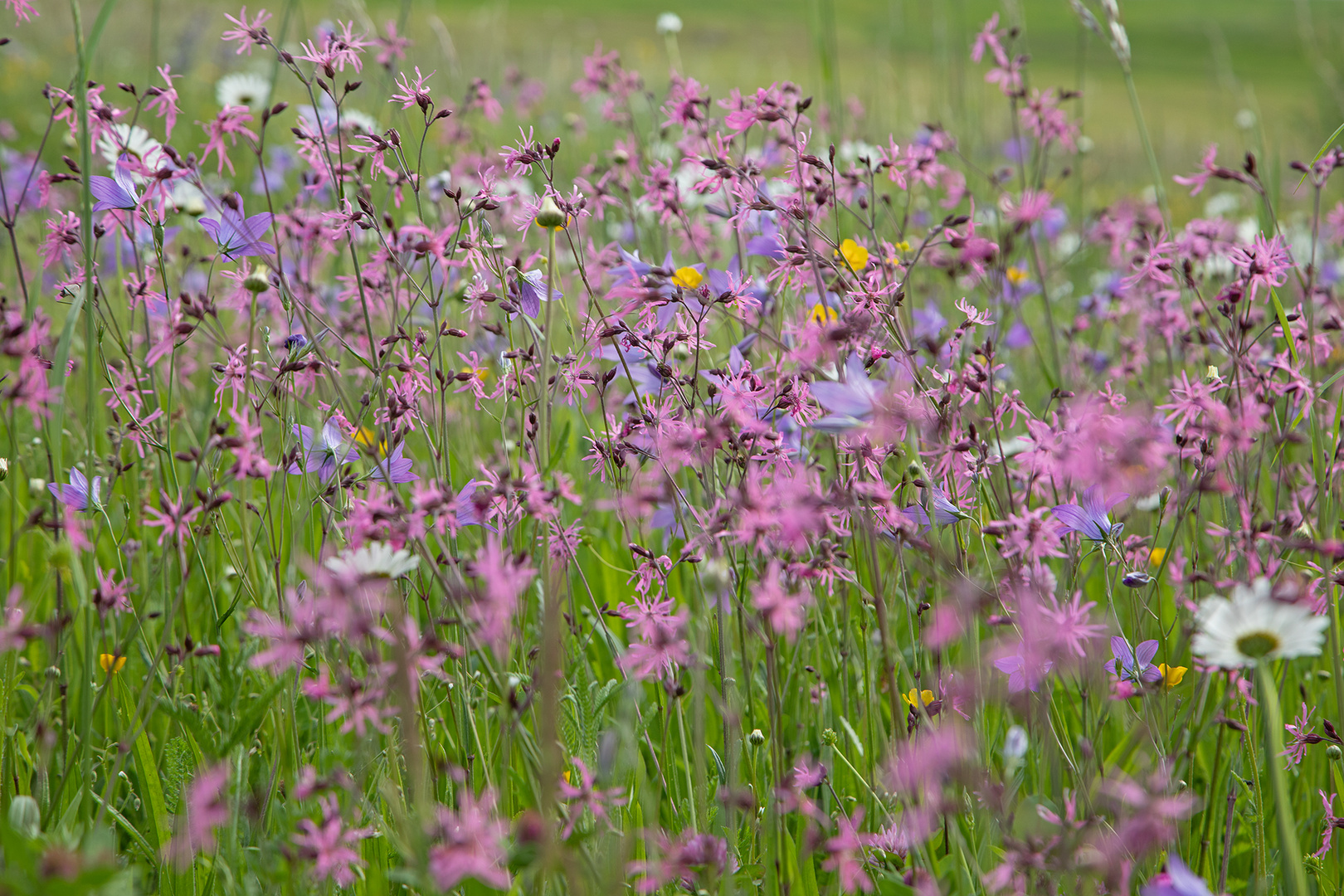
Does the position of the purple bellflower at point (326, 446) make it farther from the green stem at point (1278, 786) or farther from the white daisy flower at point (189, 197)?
the green stem at point (1278, 786)

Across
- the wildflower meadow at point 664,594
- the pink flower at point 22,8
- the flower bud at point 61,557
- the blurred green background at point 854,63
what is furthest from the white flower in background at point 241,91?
the flower bud at point 61,557

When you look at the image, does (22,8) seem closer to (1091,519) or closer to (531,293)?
(531,293)

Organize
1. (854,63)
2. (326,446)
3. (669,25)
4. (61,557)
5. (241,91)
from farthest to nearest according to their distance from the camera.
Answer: (854,63) < (241,91) < (669,25) < (326,446) < (61,557)

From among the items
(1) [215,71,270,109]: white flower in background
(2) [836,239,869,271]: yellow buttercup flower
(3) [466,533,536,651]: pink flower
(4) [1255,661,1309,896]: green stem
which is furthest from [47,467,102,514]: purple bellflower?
(1) [215,71,270,109]: white flower in background

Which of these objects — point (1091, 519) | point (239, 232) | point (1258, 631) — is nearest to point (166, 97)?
point (239, 232)

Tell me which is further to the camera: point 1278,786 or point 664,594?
point 664,594

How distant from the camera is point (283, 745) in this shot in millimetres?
1318

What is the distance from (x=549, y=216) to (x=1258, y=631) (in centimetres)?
99

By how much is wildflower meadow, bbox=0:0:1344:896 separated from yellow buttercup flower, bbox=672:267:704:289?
5 cm

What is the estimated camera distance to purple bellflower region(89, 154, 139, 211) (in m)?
1.58

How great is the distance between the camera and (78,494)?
1.58 m

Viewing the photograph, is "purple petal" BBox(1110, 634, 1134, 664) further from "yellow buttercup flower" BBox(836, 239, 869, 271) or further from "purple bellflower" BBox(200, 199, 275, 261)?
"purple bellflower" BBox(200, 199, 275, 261)

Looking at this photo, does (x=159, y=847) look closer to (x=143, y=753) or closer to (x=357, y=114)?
(x=143, y=753)

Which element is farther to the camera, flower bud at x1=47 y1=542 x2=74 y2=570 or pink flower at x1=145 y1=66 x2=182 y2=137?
pink flower at x1=145 y1=66 x2=182 y2=137
